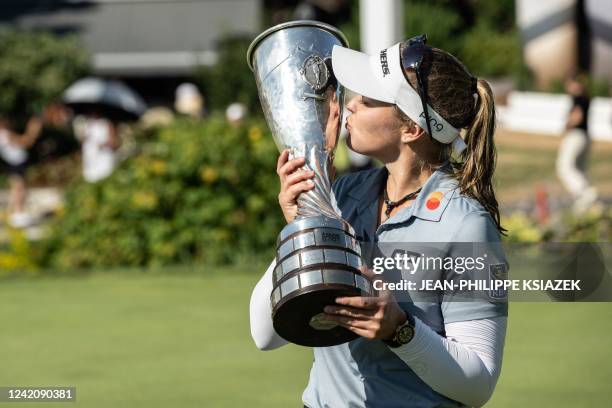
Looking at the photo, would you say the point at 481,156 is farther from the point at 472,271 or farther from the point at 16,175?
the point at 16,175

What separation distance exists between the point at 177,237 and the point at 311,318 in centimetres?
879

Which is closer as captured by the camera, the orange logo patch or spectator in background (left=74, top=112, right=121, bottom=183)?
the orange logo patch

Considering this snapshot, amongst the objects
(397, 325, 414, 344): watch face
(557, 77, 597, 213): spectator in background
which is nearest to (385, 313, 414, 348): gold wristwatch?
(397, 325, 414, 344): watch face

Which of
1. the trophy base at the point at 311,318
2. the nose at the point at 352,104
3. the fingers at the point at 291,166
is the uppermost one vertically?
the nose at the point at 352,104

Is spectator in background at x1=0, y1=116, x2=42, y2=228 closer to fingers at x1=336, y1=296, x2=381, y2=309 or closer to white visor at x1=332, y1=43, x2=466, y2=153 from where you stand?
white visor at x1=332, y1=43, x2=466, y2=153

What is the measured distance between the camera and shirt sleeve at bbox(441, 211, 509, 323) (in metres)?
2.71

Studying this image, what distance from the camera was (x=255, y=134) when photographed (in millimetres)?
11625

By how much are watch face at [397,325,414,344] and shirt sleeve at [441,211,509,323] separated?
251 millimetres

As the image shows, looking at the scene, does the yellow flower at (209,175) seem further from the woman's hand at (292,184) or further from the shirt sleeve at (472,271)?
the shirt sleeve at (472,271)

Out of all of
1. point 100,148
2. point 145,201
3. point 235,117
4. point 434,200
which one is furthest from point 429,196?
point 100,148

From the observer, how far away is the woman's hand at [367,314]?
2.40 meters

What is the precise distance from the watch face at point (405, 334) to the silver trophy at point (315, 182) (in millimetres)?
123

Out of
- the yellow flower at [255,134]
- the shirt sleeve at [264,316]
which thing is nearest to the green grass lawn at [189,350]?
the yellow flower at [255,134]

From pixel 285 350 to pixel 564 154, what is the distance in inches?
294
